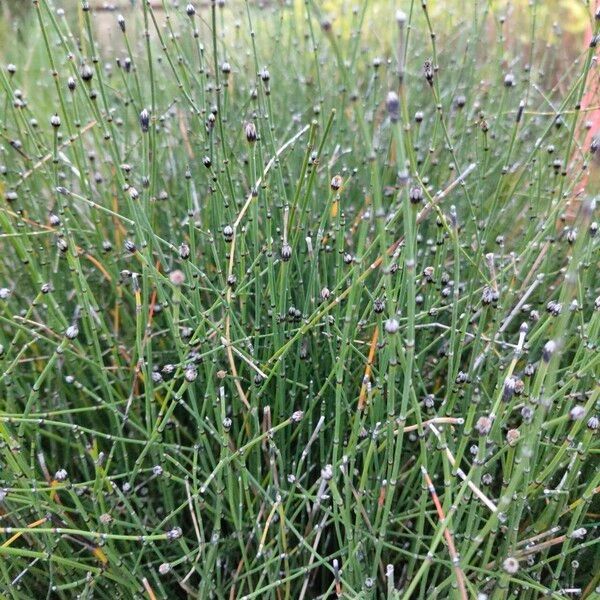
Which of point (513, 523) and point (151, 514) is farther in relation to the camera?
point (151, 514)

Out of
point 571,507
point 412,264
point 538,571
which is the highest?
point 412,264

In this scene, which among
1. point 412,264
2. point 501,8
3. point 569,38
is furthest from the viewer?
point 569,38

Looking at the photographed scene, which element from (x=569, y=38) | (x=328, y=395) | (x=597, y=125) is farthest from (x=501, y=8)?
(x=328, y=395)

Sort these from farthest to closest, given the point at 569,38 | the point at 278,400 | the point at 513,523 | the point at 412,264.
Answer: the point at 569,38 → the point at 278,400 → the point at 513,523 → the point at 412,264

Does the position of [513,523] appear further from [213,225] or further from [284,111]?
[284,111]

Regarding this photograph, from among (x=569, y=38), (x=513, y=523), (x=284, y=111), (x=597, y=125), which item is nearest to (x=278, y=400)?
(x=513, y=523)

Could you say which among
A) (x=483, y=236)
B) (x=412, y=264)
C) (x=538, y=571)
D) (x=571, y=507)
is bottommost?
(x=538, y=571)

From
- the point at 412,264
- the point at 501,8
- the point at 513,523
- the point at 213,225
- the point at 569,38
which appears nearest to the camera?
the point at 412,264

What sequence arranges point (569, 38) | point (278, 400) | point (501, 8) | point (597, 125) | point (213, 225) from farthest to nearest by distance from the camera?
point (569, 38)
point (501, 8)
point (597, 125)
point (213, 225)
point (278, 400)

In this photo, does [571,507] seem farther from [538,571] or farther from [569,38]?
[569,38]

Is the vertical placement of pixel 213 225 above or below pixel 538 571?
above
